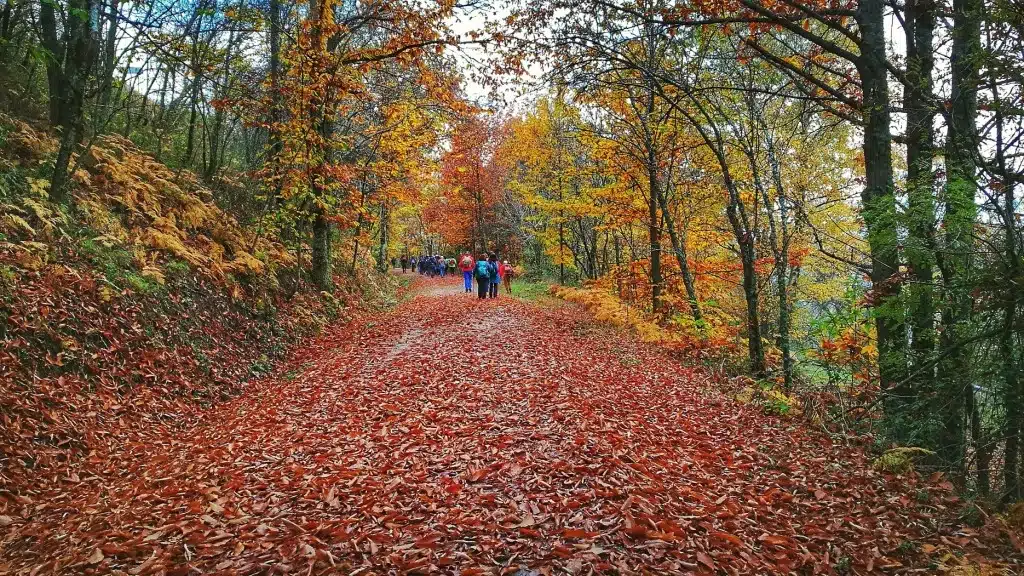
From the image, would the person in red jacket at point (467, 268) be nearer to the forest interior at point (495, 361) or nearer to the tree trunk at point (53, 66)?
the forest interior at point (495, 361)

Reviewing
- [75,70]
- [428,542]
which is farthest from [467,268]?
[428,542]

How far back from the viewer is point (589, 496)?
387 centimetres

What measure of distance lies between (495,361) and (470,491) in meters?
4.26

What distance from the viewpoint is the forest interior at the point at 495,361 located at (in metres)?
3.54

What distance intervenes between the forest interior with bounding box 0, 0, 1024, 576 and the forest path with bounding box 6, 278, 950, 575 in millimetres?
31

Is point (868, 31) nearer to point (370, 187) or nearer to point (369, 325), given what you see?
point (369, 325)

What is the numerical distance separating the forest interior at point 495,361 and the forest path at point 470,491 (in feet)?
0.10

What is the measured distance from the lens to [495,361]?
8.25m

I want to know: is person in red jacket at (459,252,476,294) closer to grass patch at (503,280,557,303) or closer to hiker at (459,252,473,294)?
hiker at (459,252,473,294)

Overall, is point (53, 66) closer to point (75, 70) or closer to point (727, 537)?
point (75, 70)

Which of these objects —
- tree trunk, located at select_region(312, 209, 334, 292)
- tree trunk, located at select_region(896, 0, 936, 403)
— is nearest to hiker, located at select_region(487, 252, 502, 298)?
tree trunk, located at select_region(312, 209, 334, 292)

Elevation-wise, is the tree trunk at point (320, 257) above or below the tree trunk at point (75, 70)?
below

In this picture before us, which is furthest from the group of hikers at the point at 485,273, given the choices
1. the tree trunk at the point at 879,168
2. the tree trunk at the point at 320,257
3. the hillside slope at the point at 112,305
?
the tree trunk at the point at 879,168

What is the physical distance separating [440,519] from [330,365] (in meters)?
5.60
